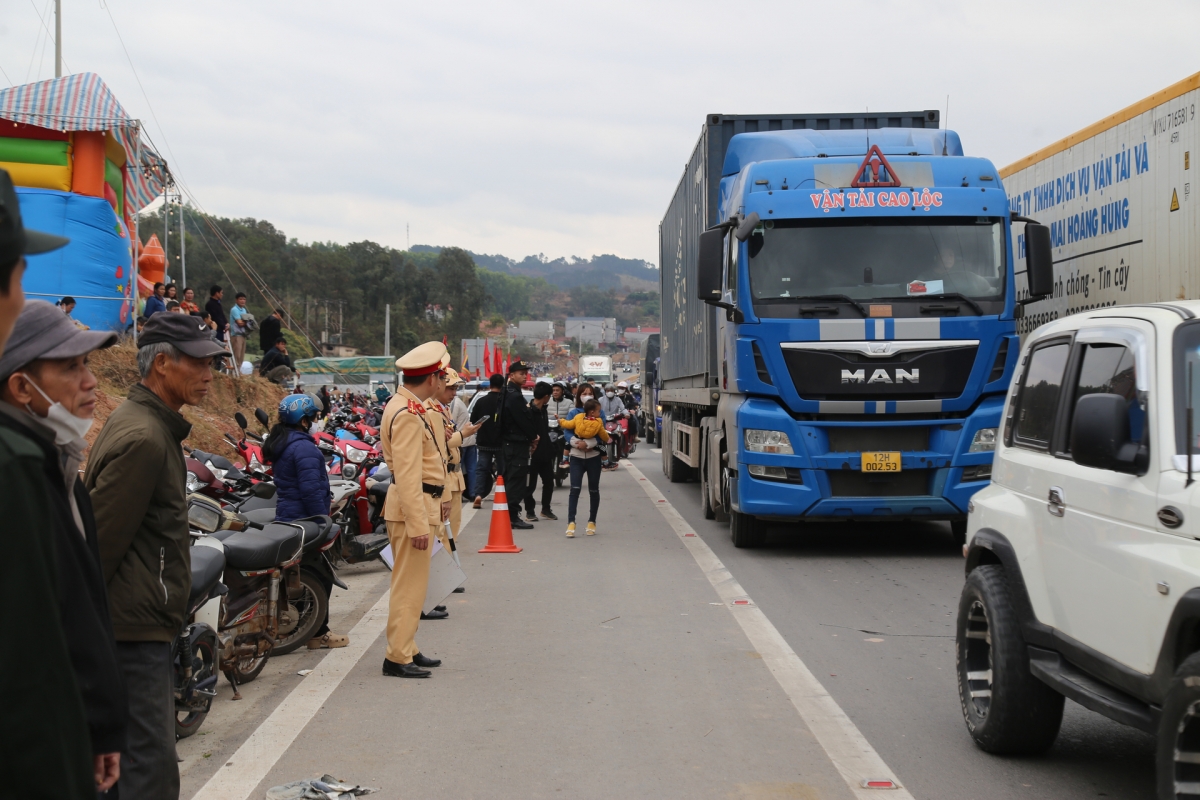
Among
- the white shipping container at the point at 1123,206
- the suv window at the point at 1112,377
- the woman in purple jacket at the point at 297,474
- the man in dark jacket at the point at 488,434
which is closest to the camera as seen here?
the suv window at the point at 1112,377

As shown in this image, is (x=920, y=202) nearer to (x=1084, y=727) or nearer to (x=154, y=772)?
(x=1084, y=727)

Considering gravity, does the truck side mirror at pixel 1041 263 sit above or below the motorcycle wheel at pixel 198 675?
above

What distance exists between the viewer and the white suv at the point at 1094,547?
3586 millimetres

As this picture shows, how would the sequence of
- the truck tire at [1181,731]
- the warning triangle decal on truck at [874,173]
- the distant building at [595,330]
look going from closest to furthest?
1. the truck tire at [1181,731]
2. the warning triangle decal on truck at [874,173]
3. the distant building at [595,330]

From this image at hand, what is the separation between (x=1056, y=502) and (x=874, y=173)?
701 centimetres

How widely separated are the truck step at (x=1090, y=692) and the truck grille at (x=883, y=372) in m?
5.88

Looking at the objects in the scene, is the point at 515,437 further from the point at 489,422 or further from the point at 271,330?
the point at 271,330

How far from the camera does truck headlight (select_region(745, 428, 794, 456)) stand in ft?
35.2

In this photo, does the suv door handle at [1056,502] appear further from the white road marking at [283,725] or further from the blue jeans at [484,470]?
the blue jeans at [484,470]

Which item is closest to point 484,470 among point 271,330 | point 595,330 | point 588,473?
point 588,473

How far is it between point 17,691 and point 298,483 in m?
6.26

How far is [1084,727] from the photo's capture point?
5.45 meters

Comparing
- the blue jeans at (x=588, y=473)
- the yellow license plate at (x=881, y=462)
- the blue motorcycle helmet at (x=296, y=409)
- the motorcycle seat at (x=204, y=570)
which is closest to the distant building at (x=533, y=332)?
the blue jeans at (x=588, y=473)

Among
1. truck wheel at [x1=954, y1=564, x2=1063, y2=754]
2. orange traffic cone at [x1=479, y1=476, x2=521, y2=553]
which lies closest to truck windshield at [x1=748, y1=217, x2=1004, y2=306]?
orange traffic cone at [x1=479, y1=476, x2=521, y2=553]
